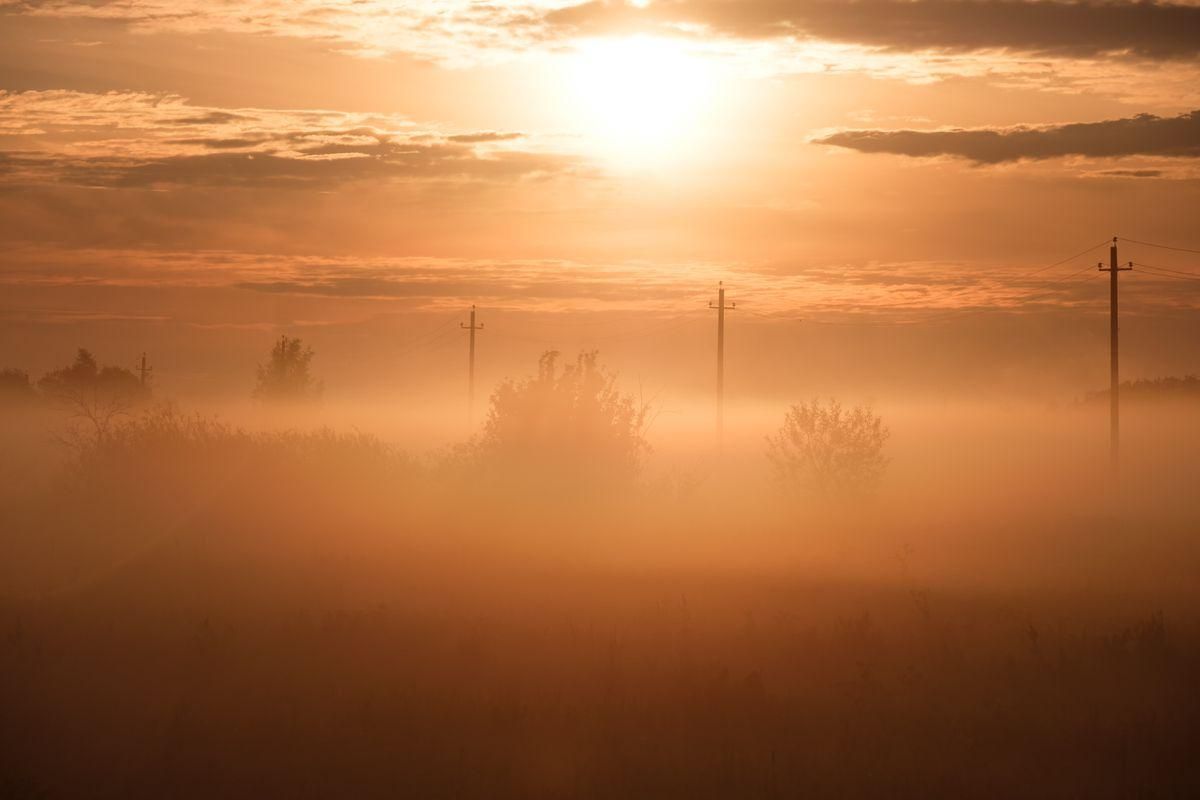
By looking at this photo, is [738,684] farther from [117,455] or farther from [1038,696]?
[117,455]

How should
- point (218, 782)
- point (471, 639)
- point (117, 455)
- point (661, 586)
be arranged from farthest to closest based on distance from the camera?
point (117, 455), point (661, 586), point (471, 639), point (218, 782)

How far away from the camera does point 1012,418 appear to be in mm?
93875

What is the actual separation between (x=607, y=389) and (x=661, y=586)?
45.1ft

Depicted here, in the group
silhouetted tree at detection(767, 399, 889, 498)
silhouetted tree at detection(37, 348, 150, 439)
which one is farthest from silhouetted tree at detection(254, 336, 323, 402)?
silhouetted tree at detection(767, 399, 889, 498)

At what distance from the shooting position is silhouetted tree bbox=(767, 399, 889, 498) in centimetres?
3859

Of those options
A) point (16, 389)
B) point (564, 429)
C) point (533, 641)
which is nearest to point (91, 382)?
point (16, 389)

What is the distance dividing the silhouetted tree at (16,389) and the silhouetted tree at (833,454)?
77.4 metres

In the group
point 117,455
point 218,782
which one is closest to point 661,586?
point 218,782

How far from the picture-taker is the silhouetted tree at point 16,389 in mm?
99188

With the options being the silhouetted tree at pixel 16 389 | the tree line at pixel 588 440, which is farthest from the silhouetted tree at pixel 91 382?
the tree line at pixel 588 440

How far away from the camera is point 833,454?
38.9 m

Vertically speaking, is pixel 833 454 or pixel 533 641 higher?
pixel 833 454

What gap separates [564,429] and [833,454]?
892cm

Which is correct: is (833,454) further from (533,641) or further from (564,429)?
(533,641)
